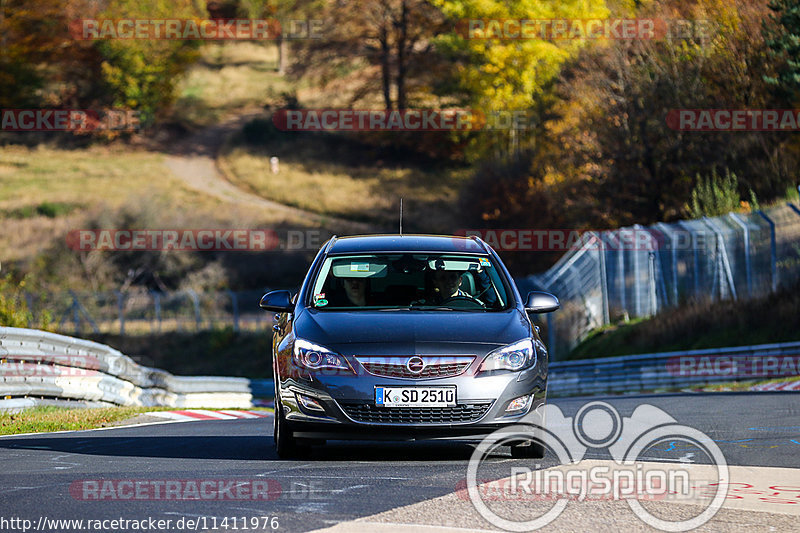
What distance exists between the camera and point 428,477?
27.8 feet

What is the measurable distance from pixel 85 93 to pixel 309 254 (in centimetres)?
3199

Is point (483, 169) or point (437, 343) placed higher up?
point (483, 169)

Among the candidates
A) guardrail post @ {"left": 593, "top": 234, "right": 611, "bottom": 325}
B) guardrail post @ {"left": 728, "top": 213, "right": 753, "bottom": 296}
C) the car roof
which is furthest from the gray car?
guardrail post @ {"left": 593, "top": 234, "right": 611, "bottom": 325}

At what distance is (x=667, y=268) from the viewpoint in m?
28.6

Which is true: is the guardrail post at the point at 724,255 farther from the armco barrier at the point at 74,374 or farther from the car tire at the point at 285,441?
the car tire at the point at 285,441

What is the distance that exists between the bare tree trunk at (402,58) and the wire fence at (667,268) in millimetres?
42483

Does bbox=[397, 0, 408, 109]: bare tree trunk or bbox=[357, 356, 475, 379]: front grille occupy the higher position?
bbox=[397, 0, 408, 109]: bare tree trunk

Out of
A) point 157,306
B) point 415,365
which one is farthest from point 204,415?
point 157,306

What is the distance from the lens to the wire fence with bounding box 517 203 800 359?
24172 mm

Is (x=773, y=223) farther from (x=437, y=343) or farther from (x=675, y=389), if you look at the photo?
(x=437, y=343)

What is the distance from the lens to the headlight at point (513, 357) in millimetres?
9258

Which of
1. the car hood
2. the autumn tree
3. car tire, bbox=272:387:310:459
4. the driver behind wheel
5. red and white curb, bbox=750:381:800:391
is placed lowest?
car tire, bbox=272:387:310:459

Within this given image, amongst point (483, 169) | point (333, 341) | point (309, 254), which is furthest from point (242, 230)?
point (333, 341)
